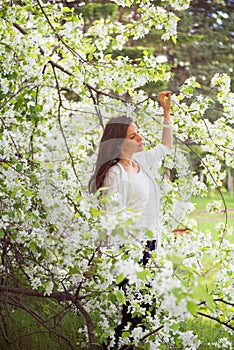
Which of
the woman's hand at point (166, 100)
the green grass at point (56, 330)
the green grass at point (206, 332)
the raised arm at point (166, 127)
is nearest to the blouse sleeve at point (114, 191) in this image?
the raised arm at point (166, 127)

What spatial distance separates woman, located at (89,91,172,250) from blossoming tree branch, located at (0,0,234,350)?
51 millimetres

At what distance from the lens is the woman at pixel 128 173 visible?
143 centimetres

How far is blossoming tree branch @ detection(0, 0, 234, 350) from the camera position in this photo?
1612 millimetres

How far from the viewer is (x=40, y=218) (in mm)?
2090

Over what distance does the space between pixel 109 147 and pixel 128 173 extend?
0.09 metres

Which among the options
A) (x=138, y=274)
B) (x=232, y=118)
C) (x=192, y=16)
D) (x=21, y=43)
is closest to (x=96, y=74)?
(x=21, y=43)

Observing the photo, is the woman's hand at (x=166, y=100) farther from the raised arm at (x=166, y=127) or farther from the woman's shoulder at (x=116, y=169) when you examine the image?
the woman's shoulder at (x=116, y=169)

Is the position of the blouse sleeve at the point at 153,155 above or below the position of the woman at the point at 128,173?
above

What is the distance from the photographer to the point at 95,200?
1513mm

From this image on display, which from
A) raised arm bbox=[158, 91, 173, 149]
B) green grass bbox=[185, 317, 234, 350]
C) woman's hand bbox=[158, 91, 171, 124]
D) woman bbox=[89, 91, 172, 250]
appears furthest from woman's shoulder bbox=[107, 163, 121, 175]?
green grass bbox=[185, 317, 234, 350]

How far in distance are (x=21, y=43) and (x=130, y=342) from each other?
→ 46.5 inches

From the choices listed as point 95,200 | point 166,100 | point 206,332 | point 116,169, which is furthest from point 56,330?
point 116,169

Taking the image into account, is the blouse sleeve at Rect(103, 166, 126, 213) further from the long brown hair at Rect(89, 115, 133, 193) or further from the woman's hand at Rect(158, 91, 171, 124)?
the woman's hand at Rect(158, 91, 171, 124)

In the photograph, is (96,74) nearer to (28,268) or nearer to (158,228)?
(28,268)
